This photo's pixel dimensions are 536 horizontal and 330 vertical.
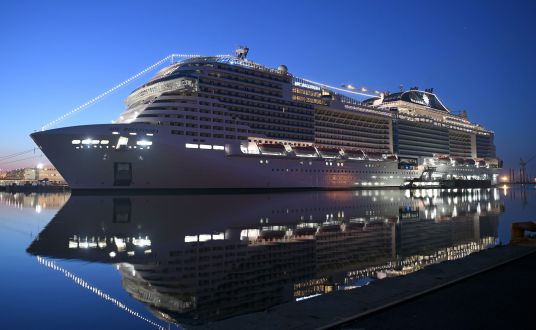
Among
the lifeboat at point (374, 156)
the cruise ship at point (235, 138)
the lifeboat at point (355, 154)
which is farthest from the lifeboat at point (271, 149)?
the lifeboat at point (374, 156)

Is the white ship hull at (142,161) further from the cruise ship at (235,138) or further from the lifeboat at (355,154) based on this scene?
→ the lifeboat at (355,154)

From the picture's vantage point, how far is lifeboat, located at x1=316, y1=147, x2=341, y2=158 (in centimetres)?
6084

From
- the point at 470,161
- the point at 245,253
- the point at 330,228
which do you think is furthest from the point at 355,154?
the point at 245,253

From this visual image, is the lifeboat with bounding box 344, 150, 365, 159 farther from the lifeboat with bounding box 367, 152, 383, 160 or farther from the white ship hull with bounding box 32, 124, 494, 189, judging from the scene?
the white ship hull with bounding box 32, 124, 494, 189

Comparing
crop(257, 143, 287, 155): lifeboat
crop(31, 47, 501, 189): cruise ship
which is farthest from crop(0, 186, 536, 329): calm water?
crop(257, 143, 287, 155): lifeboat

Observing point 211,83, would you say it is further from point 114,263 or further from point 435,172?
point 435,172

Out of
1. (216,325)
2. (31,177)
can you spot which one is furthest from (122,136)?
(31,177)

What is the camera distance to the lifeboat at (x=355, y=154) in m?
66.6

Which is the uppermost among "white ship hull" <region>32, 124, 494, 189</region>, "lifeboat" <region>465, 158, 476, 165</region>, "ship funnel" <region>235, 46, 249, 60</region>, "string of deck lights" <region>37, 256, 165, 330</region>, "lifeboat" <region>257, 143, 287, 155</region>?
"ship funnel" <region>235, 46, 249, 60</region>

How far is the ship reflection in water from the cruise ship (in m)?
22.2

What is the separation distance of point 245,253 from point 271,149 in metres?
40.4

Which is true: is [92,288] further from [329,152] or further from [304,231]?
[329,152]

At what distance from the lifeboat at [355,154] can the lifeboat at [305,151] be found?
9.32 metres

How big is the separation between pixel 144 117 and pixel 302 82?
104 feet
